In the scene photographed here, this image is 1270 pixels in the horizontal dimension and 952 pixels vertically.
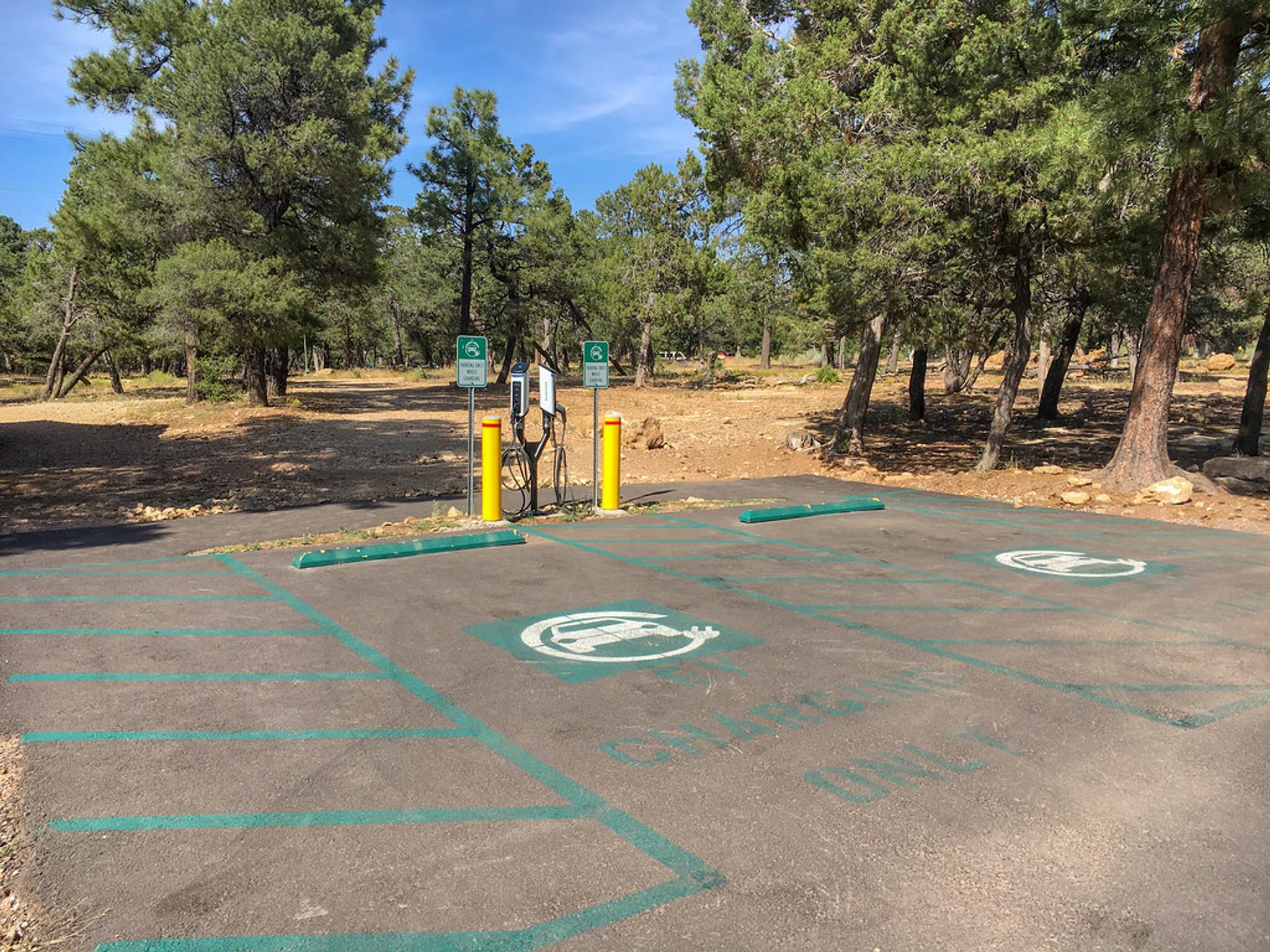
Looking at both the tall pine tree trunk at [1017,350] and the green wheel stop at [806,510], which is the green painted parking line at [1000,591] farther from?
the tall pine tree trunk at [1017,350]

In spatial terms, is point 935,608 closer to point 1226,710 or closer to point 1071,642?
point 1071,642

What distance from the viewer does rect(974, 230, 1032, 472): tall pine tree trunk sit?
14.2m

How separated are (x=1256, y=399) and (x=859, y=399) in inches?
292

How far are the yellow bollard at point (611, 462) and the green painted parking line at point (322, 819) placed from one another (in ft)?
25.4

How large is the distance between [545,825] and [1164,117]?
12.8m

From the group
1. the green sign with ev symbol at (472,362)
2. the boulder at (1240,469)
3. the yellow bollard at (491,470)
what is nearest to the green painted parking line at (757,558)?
the yellow bollard at (491,470)

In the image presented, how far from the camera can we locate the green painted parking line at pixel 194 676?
4965 millimetres

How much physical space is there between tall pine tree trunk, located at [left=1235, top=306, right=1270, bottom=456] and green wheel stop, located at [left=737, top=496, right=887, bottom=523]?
8.83 m

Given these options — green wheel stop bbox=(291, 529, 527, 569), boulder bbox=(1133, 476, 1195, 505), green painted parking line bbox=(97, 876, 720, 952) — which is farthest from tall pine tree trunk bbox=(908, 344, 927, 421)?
green painted parking line bbox=(97, 876, 720, 952)

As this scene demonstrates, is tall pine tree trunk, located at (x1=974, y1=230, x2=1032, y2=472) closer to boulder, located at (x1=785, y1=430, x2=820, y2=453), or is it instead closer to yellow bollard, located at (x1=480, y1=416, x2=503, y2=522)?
boulder, located at (x1=785, y1=430, x2=820, y2=453)

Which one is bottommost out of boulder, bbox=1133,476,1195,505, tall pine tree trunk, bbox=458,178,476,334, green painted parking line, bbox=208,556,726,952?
green painted parking line, bbox=208,556,726,952

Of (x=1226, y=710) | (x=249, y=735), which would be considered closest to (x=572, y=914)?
(x=249, y=735)

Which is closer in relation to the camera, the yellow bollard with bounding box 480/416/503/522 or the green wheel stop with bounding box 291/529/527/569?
the green wheel stop with bounding box 291/529/527/569

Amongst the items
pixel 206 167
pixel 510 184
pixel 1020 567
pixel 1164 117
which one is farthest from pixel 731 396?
pixel 1020 567
